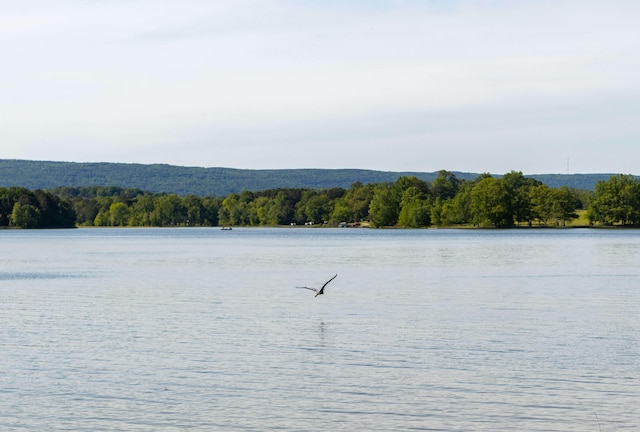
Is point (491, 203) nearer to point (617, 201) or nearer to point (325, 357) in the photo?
point (617, 201)

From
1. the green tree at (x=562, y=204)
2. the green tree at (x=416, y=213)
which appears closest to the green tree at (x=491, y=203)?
the green tree at (x=562, y=204)

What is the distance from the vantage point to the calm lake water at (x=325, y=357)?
19.4 m

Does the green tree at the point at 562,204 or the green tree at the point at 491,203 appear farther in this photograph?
the green tree at the point at 562,204

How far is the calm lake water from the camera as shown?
19375mm

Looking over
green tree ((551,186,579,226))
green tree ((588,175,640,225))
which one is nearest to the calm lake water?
green tree ((588,175,640,225))

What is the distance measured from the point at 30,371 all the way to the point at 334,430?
9.56 meters

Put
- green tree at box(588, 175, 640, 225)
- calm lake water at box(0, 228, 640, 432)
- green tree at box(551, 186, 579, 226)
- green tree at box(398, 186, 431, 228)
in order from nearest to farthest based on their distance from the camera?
calm lake water at box(0, 228, 640, 432) < green tree at box(588, 175, 640, 225) < green tree at box(551, 186, 579, 226) < green tree at box(398, 186, 431, 228)

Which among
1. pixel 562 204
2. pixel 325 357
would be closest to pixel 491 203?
pixel 562 204

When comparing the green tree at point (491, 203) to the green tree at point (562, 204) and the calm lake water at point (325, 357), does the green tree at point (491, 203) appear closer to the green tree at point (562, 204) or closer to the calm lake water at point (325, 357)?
the green tree at point (562, 204)

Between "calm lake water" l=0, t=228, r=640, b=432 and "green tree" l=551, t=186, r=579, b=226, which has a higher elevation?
"green tree" l=551, t=186, r=579, b=226

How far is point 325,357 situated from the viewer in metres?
25.9

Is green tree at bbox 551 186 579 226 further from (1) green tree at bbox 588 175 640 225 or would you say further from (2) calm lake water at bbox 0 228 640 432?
(2) calm lake water at bbox 0 228 640 432

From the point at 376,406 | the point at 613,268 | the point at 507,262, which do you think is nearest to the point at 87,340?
the point at 376,406

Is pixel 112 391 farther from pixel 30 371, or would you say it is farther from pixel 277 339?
pixel 277 339
